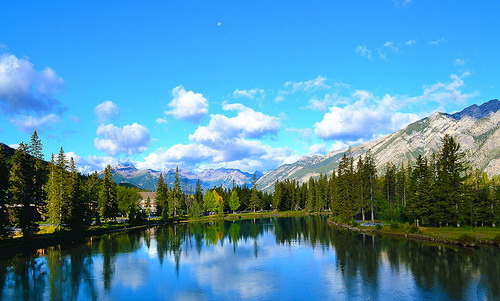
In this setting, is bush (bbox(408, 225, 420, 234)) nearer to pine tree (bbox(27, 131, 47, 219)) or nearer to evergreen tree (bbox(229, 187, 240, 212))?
pine tree (bbox(27, 131, 47, 219))

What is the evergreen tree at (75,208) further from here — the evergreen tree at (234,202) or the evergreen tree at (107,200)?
the evergreen tree at (234,202)

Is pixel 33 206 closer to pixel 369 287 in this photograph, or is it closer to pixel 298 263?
pixel 298 263

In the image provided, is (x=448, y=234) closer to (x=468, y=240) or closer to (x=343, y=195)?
(x=468, y=240)

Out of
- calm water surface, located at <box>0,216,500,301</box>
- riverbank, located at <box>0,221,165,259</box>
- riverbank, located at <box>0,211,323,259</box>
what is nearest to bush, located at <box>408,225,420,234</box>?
calm water surface, located at <box>0,216,500,301</box>

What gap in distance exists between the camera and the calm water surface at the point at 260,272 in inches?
1455

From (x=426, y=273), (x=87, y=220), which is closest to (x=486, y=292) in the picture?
(x=426, y=273)

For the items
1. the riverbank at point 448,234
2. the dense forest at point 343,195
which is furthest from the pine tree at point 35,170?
the riverbank at point 448,234

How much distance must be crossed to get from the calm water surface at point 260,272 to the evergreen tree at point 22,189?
264 inches

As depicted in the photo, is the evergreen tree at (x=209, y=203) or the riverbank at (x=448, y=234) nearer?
the riverbank at (x=448, y=234)

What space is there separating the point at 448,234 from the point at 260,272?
43.5 m

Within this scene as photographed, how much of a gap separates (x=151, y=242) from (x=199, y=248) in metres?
15.5

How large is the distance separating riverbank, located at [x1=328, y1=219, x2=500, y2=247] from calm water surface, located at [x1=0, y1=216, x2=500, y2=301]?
3798 millimetres

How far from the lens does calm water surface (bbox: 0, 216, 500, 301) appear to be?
3697cm

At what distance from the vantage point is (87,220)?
91.2m
